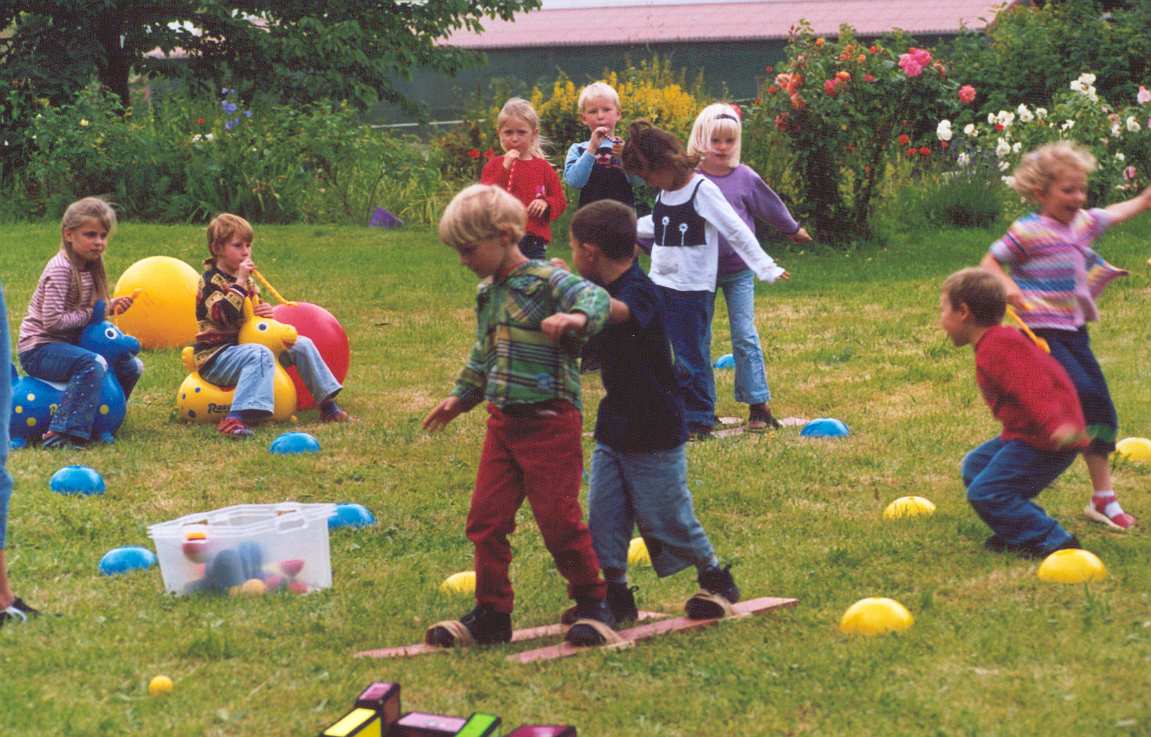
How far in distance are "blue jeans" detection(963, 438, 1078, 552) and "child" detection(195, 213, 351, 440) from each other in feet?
14.0

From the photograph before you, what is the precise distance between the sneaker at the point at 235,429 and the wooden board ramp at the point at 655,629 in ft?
12.6

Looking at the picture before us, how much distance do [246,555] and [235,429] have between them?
3.01 m

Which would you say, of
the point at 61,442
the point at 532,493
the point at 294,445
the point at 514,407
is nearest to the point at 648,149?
the point at 294,445

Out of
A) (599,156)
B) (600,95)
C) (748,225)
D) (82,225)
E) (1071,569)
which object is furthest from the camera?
(599,156)

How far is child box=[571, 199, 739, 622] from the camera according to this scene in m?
4.93

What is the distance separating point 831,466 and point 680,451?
2458mm

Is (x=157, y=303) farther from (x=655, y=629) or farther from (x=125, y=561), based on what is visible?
→ (x=655, y=629)

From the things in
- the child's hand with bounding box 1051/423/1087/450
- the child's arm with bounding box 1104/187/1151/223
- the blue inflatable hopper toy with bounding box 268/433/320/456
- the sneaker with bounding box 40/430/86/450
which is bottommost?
the blue inflatable hopper toy with bounding box 268/433/320/456

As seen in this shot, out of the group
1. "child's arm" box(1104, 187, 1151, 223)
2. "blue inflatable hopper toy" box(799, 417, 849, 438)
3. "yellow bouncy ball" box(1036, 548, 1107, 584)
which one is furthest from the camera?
"blue inflatable hopper toy" box(799, 417, 849, 438)

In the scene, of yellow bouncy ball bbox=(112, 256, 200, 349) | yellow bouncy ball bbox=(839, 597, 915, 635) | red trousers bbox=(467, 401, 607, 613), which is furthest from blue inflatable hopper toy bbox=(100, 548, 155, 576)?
yellow bouncy ball bbox=(112, 256, 200, 349)

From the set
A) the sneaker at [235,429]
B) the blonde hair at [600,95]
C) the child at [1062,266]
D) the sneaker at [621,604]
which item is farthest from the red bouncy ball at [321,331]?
the child at [1062,266]

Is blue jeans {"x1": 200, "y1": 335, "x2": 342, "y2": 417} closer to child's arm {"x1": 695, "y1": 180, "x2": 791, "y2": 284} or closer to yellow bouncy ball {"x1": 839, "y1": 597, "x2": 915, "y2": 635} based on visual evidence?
child's arm {"x1": 695, "y1": 180, "x2": 791, "y2": 284}

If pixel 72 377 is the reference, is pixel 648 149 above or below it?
above

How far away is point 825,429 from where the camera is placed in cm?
812
